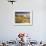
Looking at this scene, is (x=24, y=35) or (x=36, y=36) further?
(x=36, y=36)

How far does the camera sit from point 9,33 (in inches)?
177

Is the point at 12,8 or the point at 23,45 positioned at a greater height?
the point at 12,8

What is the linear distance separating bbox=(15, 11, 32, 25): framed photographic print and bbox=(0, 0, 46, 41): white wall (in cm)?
13

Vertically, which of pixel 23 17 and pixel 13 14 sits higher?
pixel 13 14

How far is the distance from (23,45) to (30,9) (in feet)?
4.42

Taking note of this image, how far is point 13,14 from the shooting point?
14.8 feet

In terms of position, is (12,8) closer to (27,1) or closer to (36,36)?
(27,1)

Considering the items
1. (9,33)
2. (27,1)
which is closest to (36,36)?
(9,33)

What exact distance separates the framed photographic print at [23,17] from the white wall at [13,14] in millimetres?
133

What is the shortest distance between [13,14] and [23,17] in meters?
0.35

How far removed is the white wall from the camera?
14.7 feet

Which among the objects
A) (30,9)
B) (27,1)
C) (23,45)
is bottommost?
(23,45)

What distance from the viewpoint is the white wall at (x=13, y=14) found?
4480mm

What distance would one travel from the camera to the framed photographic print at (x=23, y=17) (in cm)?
449
